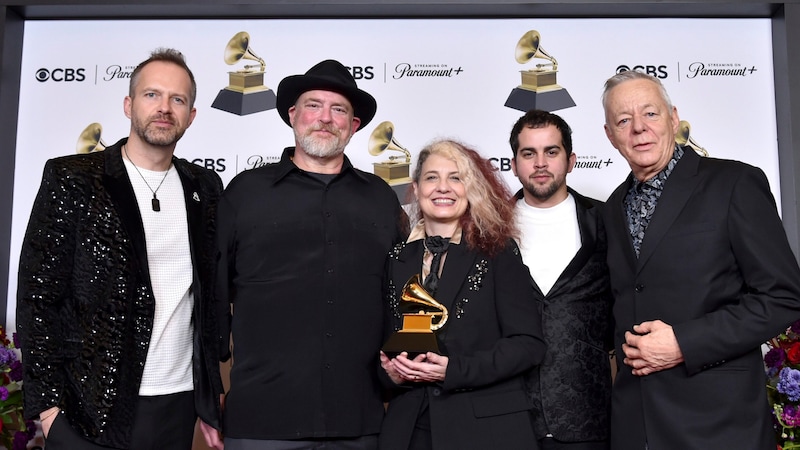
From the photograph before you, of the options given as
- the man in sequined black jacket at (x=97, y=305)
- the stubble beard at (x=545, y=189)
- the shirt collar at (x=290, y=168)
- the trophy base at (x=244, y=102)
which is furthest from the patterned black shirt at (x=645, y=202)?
the trophy base at (x=244, y=102)

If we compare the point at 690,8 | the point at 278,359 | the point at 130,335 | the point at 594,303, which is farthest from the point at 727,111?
the point at 130,335

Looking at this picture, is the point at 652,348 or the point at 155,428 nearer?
the point at 652,348

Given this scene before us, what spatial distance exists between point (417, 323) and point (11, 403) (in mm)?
2377

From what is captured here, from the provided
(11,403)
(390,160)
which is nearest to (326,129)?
(390,160)

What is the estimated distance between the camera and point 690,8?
4496mm

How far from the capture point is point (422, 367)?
7.65 ft

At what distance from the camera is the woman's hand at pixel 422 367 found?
232 centimetres

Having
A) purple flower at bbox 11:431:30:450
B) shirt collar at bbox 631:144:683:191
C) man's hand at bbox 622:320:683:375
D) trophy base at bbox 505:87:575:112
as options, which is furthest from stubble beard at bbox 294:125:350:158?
purple flower at bbox 11:431:30:450

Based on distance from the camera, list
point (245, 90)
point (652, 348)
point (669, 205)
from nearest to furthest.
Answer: point (652, 348) < point (669, 205) < point (245, 90)

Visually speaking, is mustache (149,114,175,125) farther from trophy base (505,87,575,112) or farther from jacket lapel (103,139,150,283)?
trophy base (505,87,575,112)

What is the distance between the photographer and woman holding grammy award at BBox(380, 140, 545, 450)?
2.33 meters

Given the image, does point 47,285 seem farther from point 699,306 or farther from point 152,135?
point 699,306

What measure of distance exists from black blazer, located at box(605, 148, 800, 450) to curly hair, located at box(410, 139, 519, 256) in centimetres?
45

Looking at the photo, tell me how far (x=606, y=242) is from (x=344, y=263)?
97cm
